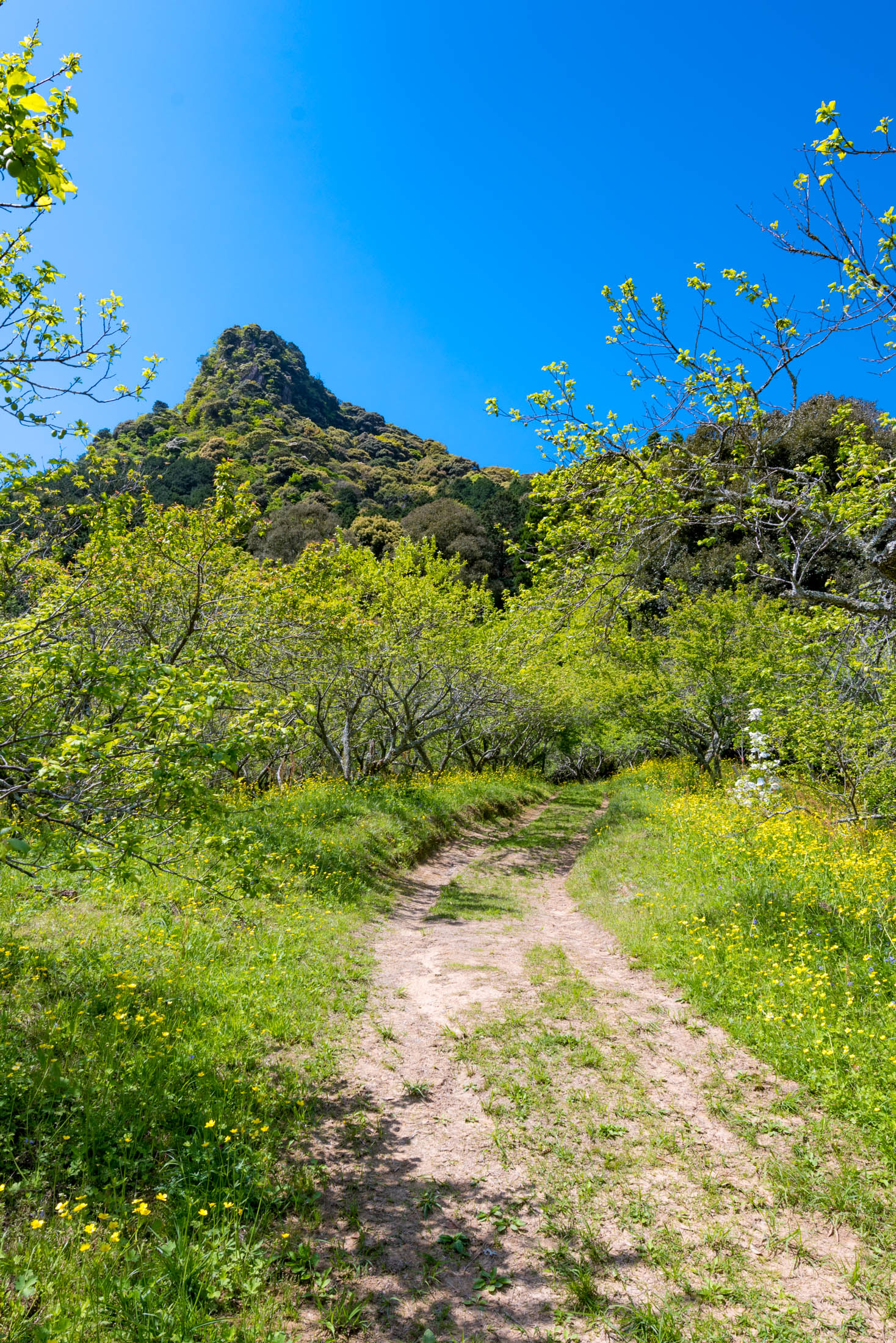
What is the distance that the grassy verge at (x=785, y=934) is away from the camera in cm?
525

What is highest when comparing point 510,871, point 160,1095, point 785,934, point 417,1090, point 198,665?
point 198,665

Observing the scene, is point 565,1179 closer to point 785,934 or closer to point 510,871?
point 785,934

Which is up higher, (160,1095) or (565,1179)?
(160,1095)

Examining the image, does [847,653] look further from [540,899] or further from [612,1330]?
[612,1330]

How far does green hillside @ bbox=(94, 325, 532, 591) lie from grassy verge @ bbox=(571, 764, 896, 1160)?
660 centimetres

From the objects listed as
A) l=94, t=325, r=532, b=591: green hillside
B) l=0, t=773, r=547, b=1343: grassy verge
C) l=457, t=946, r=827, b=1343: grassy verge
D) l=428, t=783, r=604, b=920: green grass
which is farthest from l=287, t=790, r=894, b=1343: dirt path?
l=94, t=325, r=532, b=591: green hillside

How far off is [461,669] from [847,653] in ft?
35.4

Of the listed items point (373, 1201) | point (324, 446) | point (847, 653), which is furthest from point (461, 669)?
point (324, 446)

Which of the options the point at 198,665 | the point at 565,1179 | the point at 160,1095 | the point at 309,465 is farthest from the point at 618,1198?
the point at 309,465

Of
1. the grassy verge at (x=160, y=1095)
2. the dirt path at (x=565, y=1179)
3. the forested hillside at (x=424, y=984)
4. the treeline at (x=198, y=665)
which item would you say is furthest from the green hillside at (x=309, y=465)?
the dirt path at (x=565, y=1179)

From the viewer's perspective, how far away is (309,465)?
8631cm

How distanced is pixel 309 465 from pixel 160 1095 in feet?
295

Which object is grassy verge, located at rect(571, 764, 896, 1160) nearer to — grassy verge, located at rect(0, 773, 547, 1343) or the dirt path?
the dirt path

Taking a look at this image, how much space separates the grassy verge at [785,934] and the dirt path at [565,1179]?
441mm
